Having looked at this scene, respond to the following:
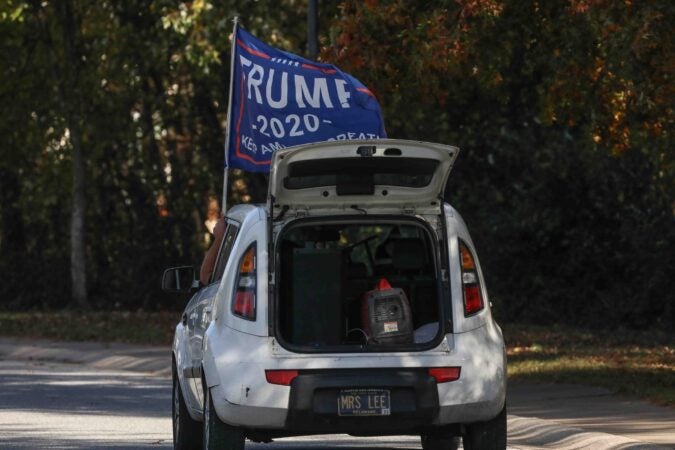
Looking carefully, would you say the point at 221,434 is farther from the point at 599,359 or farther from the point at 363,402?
the point at 599,359

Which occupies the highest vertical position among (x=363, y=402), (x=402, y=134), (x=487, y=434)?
(x=402, y=134)

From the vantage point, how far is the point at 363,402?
31.5 ft

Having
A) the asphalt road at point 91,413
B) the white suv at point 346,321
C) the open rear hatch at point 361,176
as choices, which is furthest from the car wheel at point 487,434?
the asphalt road at point 91,413

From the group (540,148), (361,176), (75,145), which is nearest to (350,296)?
(361,176)

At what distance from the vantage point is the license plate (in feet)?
31.4

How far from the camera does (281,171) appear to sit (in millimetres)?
9812

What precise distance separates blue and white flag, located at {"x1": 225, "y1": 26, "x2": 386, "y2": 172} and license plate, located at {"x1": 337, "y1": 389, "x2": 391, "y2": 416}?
234 inches

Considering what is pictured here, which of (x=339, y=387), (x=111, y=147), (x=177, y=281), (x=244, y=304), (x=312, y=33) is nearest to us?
(x=339, y=387)

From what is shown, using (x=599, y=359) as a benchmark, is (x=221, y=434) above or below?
above

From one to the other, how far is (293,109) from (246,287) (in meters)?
5.75

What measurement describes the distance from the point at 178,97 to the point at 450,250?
22652mm

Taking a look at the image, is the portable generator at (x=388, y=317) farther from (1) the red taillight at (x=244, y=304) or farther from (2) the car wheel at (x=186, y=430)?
(2) the car wheel at (x=186, y=430)

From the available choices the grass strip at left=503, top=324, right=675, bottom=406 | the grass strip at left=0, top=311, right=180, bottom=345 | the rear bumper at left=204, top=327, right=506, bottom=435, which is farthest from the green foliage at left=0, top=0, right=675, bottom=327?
the rear bumper at left=204, top=327, right=506, bottom=435

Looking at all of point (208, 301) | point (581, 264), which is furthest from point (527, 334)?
point (208, 301)
